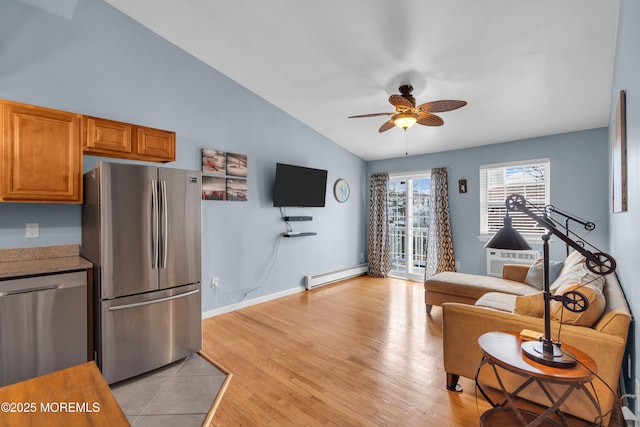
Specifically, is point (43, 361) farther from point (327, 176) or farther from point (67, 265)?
point (327, 176)

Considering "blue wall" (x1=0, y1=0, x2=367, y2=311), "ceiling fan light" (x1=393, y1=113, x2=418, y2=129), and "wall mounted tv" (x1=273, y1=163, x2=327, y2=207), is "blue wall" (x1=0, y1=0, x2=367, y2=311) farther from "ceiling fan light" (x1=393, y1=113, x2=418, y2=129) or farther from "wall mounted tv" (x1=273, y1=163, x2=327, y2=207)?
"ceiling fan light" (x1=393, y1=113, x2=418, y2=129)

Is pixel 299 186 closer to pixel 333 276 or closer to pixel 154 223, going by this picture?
pixel 333 276

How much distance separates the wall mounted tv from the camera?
Answer: 4.48 meters

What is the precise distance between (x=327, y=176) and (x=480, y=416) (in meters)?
4.17

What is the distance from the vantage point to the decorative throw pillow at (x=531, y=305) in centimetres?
196

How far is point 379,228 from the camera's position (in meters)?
6.18

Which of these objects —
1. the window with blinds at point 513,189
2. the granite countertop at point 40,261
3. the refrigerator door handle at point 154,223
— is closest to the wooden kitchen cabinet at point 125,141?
the refrigerator door handle at point 154,223

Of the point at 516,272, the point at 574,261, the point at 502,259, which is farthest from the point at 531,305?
the point at 502,259

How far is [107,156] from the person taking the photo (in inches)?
115

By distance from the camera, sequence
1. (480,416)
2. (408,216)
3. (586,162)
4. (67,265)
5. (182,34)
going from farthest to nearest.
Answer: (408,216) < (586,162) < (182,34) < (67,265) < (480,416)

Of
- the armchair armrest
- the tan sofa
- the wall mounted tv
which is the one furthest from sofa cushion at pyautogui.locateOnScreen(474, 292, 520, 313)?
the wall mounted tv

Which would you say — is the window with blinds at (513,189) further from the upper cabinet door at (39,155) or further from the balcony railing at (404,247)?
the upper cabinet door at (39,155)

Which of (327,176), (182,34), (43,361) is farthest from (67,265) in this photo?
(327,176)

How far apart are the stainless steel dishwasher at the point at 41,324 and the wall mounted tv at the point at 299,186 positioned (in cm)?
264
